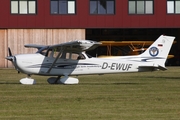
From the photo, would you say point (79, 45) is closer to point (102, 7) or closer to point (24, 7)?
point (24, 7)

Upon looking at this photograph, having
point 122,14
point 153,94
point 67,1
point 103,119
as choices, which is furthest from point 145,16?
point 103,119

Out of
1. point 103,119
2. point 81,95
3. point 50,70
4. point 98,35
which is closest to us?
point 103,119

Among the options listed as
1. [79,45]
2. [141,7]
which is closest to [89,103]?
[79,45]

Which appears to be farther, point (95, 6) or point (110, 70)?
point (95, 6)

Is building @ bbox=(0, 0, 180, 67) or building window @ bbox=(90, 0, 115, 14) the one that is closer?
building @ bbox=(0, 0, 180, 67)

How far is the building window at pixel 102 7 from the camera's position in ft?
172

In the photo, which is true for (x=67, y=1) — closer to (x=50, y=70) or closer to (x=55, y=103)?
(x=50, y=70)

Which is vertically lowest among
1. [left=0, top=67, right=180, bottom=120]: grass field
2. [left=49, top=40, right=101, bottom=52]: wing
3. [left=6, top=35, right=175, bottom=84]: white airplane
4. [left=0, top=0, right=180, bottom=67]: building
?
[left=0, top=67, right=180, bottom=120]: grass field

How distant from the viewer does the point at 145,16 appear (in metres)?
52.7

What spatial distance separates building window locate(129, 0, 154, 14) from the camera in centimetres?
5276

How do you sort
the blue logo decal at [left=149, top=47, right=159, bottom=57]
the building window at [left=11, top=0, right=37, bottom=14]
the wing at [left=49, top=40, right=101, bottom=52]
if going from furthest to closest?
1. the building window at [left=11, top=0, right=37, bottom=14]
2. the blue logo decal at [left=149, top=47, right=159, bottom=57]
3. the wing at [left=49, top=40, right=101, bottom=52]

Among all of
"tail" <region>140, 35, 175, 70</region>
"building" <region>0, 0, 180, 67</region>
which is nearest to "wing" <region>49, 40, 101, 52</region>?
"tail" <region>140, 35, 175, 70</region>

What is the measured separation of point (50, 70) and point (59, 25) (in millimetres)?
26009

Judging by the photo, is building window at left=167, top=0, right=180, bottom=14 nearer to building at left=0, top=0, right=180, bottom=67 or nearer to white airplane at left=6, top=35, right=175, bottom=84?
building at left=0, top=0, right=180, bottom=67
